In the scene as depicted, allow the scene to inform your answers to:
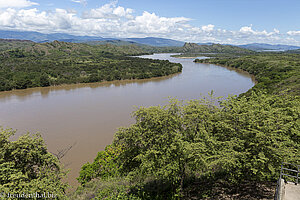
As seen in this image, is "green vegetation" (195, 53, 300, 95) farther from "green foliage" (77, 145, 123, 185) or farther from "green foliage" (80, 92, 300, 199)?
"green foliage" (77, 145, 123, 185)

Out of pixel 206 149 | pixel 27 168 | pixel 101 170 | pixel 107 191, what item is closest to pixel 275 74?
pixel 206 149

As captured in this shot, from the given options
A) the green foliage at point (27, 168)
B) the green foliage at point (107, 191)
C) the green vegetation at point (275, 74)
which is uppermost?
the green vegetation at point (275, 74)

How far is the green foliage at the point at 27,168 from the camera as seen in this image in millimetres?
9609

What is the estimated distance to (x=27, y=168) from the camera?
36.6ft

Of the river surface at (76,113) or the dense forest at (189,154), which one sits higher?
the dense forest at (189,154)

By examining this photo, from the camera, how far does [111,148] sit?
19594 mm

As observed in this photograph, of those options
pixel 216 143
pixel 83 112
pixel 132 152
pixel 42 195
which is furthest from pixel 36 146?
pixel 83 112

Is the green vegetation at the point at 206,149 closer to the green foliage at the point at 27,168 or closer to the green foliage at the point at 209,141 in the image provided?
the green foliage at the point at 209,141

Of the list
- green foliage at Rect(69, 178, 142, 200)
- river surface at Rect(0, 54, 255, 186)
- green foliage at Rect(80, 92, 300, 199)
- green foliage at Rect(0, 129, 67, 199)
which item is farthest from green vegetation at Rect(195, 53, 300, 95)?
green foliage at Rect(0, 129, 67, 199)

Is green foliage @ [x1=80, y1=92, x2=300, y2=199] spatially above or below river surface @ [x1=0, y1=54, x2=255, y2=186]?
above

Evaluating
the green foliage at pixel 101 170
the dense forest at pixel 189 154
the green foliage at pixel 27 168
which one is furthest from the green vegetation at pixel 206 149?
the green foliage at pixel 27 168

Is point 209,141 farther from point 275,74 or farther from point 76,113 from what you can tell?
point 275,74

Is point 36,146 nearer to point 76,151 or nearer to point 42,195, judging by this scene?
point 42,195

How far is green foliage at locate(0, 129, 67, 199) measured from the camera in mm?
9609
